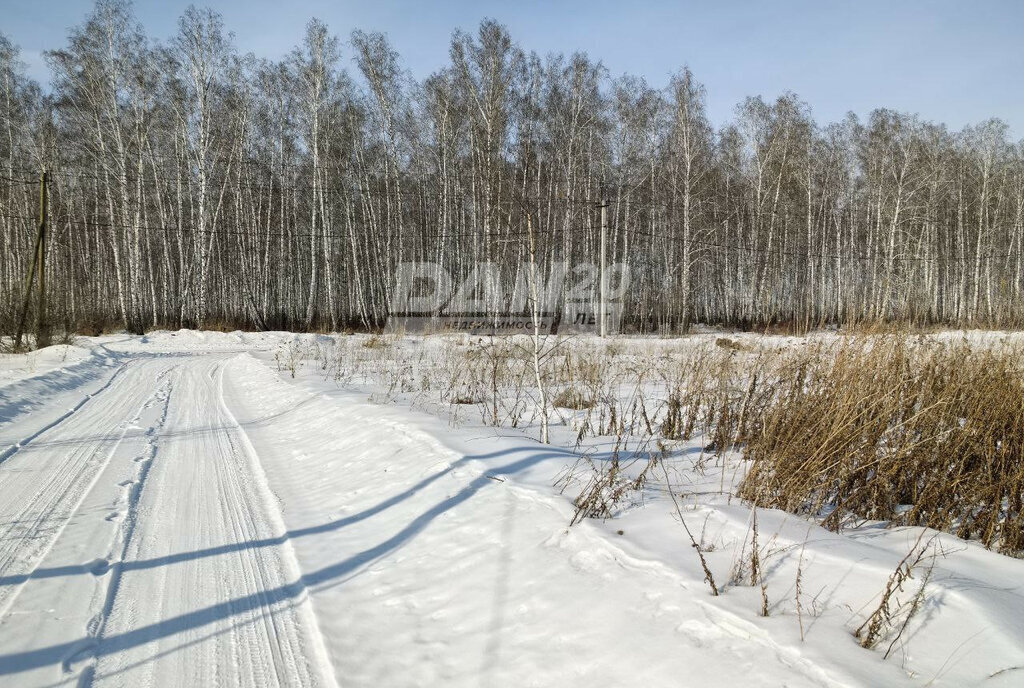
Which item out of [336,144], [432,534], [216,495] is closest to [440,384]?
[216,495]

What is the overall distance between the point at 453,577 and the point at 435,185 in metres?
30.1

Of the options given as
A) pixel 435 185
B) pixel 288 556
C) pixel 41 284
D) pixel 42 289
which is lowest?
pixel 288 556

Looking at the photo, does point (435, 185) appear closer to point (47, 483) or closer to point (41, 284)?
point (41, 284)

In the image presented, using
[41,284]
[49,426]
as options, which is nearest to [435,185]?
[41,284]

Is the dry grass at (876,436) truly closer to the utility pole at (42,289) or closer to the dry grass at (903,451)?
the dry grass at (903,451)

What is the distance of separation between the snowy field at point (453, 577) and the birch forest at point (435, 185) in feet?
59.4

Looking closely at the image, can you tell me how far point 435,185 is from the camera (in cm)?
3120

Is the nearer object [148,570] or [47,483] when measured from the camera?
[148,570]

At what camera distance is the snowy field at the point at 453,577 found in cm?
216

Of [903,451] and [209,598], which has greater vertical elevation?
[903,451]

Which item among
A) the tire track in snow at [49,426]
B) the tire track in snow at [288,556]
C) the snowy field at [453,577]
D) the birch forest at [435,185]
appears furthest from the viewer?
the birch forest at [435,185]

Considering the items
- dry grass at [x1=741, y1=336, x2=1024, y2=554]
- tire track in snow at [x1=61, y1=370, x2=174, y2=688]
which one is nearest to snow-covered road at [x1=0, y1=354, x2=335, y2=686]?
tire track in snow at [x1=61, y1=370, x2=174, y2=688]

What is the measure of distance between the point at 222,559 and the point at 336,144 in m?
29.1

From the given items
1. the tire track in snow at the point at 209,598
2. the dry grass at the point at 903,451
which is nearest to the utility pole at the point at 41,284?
the tire track in snow at the point at 209,598
